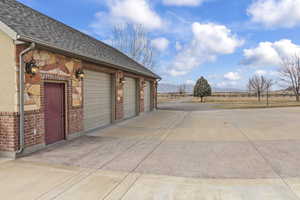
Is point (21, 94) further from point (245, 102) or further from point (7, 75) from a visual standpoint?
point (245, 102)

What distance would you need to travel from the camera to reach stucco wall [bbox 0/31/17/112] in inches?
216

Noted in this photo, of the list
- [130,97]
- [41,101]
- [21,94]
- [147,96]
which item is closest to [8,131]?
[21,94]

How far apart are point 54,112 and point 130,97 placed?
7.80 metres

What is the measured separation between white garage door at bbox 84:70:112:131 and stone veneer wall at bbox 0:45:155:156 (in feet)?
2.10

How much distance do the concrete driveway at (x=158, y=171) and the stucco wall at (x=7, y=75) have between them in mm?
1455

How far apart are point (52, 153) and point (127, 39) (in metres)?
24.2

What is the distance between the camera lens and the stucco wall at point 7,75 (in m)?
5.49

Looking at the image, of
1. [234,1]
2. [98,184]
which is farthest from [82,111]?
[234,1]

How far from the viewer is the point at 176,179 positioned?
420 centimetres

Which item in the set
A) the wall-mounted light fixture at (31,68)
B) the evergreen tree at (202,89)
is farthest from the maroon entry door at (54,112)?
the evergreen tree at (202,89)

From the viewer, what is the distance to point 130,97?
14.7m

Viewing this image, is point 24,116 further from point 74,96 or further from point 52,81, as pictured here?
point 74,96

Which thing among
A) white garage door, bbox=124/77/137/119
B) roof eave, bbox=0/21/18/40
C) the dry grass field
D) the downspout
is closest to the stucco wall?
the downspout

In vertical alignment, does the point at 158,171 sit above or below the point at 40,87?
below
